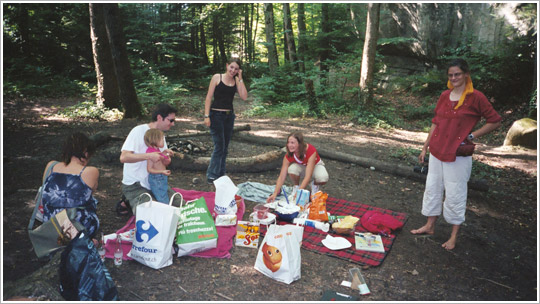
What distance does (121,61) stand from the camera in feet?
30.4

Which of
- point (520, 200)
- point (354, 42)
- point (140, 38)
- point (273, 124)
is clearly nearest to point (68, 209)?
point (520, 200)

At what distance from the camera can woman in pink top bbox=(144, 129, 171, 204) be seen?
150 inches

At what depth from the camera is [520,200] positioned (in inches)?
213

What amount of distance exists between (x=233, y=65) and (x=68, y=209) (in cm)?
293

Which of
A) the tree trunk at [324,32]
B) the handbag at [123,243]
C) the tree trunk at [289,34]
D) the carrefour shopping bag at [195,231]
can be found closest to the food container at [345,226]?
the carrefour shopping bag at [195,231]

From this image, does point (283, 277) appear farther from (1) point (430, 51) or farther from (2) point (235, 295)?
(1) point (430, 51)

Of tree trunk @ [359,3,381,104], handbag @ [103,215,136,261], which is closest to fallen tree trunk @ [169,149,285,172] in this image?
handbag @ [103,215,136,261]

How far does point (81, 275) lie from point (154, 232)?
0.67 m

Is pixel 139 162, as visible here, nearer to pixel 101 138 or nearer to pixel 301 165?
pixel 301 165

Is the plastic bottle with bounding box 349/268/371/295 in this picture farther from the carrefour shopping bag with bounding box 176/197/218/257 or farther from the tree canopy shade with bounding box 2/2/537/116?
the tree canopy shade with bounding box 2/2/537/116

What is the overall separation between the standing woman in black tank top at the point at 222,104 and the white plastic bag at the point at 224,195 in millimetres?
1193

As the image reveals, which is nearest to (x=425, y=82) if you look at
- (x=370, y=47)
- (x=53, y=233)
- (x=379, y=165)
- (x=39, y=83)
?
(x=370, y=47)

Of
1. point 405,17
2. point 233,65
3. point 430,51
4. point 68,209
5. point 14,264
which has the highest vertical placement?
point 405,17

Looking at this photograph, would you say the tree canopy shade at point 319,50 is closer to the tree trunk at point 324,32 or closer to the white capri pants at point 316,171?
the tree trunk at point 324,32
